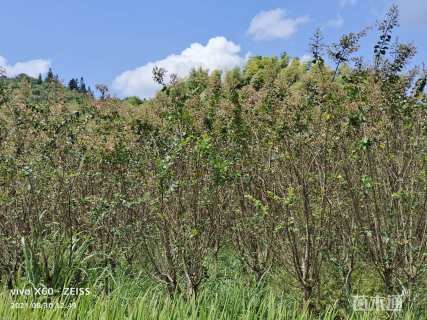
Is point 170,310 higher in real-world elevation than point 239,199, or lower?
lower

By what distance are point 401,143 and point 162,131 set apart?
108 inches

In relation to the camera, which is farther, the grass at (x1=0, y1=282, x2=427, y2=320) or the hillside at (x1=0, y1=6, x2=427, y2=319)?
the hillside at (x1=0, y1=6, x2=427, y2=319)

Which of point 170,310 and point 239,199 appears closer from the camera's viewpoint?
point 170,310

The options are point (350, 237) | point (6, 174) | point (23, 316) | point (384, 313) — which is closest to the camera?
point (23, 316)

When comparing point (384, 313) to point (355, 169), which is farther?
point (355, 169)

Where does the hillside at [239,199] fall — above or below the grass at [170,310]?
above

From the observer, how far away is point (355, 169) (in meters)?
5.24

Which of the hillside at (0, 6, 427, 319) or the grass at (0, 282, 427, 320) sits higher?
the hillside at (0, 6, 427, 319)

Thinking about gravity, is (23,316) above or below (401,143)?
below

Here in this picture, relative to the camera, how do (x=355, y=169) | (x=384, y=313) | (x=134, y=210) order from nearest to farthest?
1. (x=384, y=313)
2. (x=355, y=169)
3. (x=134, y=210)

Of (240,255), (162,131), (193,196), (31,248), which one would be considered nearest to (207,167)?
(193,196)

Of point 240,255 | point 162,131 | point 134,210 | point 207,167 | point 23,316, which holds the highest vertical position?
point 162,131

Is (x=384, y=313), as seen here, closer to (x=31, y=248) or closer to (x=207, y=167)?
(x=207, y=167)

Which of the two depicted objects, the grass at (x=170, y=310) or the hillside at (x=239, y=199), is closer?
the grass at (x=170, y=310)
